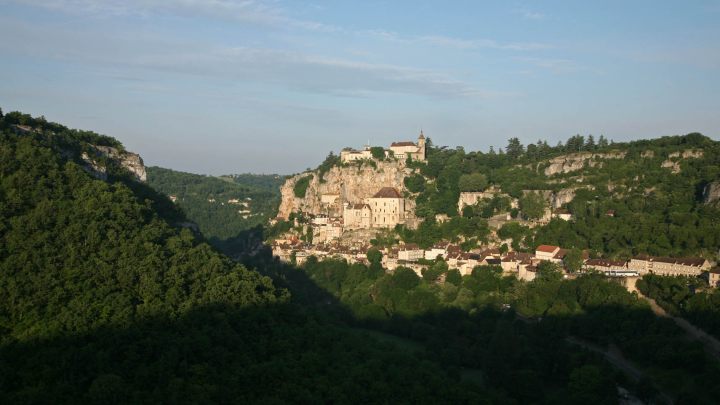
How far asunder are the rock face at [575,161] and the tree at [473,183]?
663 centimetres

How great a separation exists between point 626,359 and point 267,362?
69.5 feet

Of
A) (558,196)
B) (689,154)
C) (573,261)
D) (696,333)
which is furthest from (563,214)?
(696,333)

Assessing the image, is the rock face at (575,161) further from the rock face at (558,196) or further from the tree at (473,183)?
the tree at (473,183)

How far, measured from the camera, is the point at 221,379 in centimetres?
3136

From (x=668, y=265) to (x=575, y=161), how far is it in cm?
2523

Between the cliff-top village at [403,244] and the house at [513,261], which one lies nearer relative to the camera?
the cliff-top village at [403,244]

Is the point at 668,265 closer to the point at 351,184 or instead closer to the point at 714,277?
the point at 714,277

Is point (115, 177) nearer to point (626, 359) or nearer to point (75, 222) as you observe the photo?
point (75, 222)

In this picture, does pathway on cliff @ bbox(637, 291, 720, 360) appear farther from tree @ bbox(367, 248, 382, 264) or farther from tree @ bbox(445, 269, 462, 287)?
tree @ bbox(367, 248, 382, 264)

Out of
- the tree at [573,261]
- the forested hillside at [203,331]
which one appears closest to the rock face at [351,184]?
the tree at [573,261]

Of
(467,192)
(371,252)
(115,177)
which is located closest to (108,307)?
(115,177)

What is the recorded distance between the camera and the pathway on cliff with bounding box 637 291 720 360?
42.0 metres

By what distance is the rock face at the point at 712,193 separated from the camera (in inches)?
2318

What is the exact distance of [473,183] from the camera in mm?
75312
